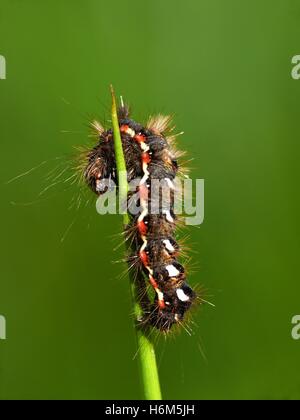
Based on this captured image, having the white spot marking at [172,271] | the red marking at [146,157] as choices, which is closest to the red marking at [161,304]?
the white spot marking at [172,271]

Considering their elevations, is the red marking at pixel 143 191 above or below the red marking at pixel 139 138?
below

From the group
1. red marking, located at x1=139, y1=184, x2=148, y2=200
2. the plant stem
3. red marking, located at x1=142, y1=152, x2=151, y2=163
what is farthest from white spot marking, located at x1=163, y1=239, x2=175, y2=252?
the plant stem

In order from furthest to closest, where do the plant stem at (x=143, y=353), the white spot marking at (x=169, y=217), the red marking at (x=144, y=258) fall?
the white spot marking at (x=169, y=217) < the red marking at (x=144, y=258) < the plant stem at (x=143, y=353)

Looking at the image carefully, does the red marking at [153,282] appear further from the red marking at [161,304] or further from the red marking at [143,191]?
the red marking at [143,191]

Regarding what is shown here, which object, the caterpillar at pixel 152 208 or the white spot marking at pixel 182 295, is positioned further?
the white spot marking at pixel 182 295

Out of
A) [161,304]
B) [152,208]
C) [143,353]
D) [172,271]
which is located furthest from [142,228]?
[143,353]

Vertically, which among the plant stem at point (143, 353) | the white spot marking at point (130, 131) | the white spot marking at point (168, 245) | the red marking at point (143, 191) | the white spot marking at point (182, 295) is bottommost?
the plant stem at point (143, 353)

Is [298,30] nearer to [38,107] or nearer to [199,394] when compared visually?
[38,107]

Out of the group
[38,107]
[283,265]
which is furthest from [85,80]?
[283,265]

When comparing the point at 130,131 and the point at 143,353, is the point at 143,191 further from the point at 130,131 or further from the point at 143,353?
the point at 143,353
